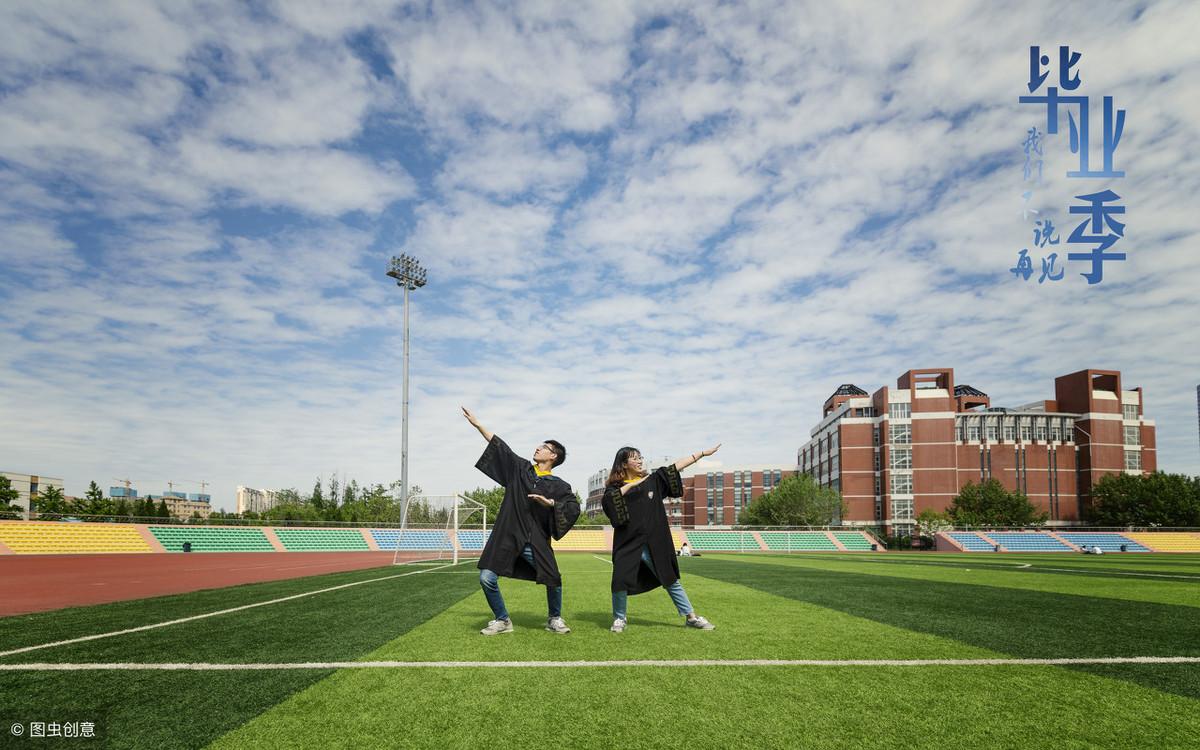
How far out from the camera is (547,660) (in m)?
5.11

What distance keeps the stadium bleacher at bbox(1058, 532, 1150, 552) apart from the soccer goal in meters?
47.4

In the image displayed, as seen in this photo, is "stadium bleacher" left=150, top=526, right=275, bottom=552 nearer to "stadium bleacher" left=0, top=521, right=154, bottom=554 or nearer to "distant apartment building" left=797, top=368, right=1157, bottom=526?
"stadium bleacher" left=0, top=521, right=154, bottom=554

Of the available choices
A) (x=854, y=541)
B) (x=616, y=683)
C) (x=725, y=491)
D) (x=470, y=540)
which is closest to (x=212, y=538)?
(x=470, y=540)

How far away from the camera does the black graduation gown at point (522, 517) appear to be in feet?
21.7

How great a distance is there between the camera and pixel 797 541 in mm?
53500

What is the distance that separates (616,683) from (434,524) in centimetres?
2562

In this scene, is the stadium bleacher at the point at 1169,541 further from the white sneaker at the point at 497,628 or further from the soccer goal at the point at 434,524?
the white sneaker at the point at 497,628

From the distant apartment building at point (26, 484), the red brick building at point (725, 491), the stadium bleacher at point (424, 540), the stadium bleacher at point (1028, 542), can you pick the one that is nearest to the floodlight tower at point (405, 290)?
the stadium bleacher at point (424, 540)

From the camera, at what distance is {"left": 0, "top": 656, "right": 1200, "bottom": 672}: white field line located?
4.77 meters

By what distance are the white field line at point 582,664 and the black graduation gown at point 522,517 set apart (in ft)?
5.34

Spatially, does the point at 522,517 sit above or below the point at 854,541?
above

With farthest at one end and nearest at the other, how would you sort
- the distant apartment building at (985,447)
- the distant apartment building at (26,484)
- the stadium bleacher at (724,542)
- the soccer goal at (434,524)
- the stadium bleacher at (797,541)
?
the distant apartment building at (26,484) → the distant apartment building at (985,447) → the stadium bleacher at (797,541) → the stadium bleacher at (724,542) → the soccer goal at (434,524)

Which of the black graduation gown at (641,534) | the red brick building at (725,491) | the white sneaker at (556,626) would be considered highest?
the black graduation gown at (641,534)

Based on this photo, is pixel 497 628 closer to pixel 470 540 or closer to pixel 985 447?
pixel 470 540
